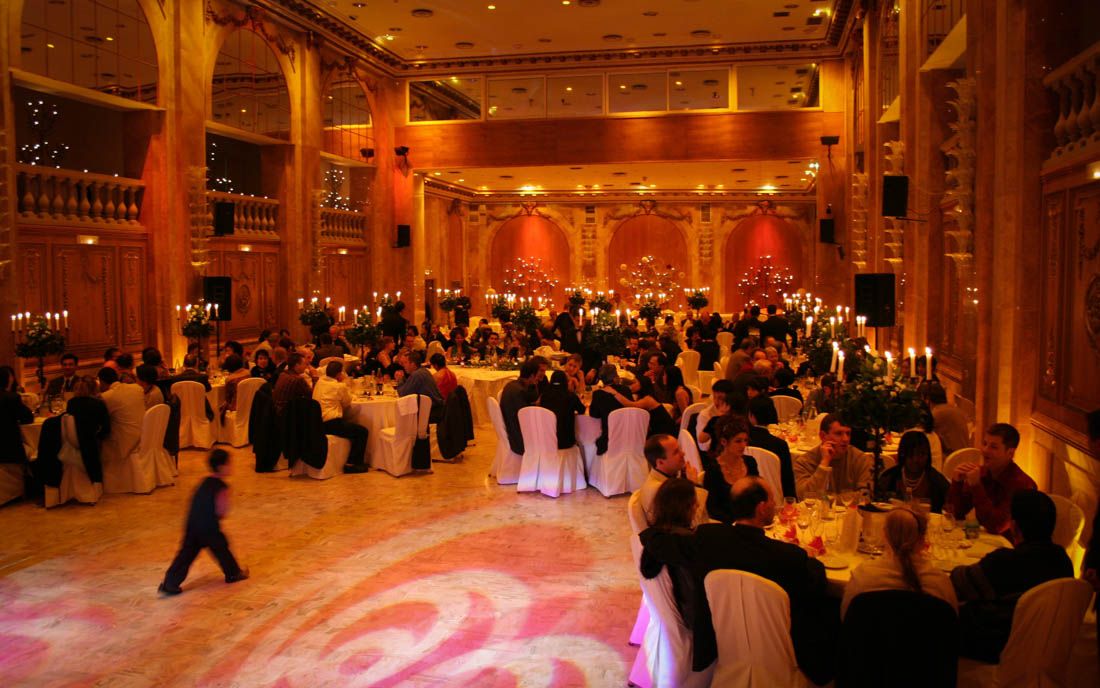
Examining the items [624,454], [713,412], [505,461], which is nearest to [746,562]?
[713,412]

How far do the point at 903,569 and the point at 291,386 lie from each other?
23.7ft

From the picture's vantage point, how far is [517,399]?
30.3 feet

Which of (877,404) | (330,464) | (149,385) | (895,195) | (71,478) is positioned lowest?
(330,464)

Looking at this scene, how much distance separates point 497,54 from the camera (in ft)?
61.9

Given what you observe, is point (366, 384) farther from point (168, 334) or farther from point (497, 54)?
point (497, 54)

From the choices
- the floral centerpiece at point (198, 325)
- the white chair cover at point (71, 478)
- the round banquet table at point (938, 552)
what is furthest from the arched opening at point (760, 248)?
the round banquet table at point (938, 552)

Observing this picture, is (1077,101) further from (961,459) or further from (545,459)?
(545,459)

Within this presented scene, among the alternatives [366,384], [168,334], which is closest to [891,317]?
[366,384]

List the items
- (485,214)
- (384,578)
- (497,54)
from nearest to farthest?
(384,578)
(497,54)
(485,214)

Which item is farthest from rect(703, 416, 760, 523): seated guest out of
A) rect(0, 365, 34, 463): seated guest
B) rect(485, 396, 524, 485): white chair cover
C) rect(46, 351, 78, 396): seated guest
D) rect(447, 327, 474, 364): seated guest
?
rect(447, 327, 474, 364): seated guest

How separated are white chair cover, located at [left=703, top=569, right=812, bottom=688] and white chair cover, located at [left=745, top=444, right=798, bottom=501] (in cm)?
218

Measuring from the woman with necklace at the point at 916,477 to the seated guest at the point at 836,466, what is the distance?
0.34 m

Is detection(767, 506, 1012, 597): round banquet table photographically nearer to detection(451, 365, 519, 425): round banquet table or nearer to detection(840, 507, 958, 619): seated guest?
detection(840, 507, 958, 619): seated guest

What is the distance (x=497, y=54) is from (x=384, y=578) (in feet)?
46.8
